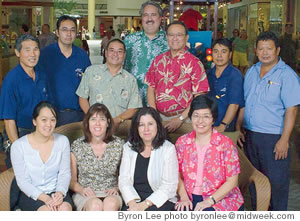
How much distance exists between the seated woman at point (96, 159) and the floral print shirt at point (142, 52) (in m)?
1.06

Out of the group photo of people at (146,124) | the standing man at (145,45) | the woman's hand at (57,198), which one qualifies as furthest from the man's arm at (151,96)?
the woman's hand at (57,198)

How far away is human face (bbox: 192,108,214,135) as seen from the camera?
290 centimetres

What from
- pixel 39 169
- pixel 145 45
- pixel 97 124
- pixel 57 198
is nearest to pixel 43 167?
pixel 39 169

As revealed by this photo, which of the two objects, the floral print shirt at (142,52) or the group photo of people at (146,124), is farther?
the floral print shirt at (142,52)

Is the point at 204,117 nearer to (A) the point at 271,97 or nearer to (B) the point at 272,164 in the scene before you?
(A) the point at 271,97

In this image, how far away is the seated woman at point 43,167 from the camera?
2.89 metres

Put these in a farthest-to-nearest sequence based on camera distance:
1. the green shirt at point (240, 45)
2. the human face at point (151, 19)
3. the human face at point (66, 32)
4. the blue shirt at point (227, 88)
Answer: the green shirt at point (240, 45)
the human face at point (151, 19)
the human face at point (66, 32)
the blue shirt at point (227, 88)

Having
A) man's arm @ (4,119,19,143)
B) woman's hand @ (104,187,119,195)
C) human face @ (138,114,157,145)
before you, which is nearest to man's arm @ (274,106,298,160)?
human face @ (138,114,157,145)

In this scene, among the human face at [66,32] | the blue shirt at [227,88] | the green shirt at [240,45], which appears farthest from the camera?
the green shirt at [240,45]

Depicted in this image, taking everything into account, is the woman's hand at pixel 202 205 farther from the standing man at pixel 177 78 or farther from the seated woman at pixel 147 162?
the standing man at pixel 177 78

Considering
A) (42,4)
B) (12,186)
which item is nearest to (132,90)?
(12,186)

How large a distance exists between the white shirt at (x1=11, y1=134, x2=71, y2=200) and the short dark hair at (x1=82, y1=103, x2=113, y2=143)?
0.54 ft

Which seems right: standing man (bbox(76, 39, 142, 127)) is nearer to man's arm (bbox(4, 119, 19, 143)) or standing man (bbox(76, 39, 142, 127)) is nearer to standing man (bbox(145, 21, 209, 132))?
standing man (bbox(145, 21, 209, 132))
